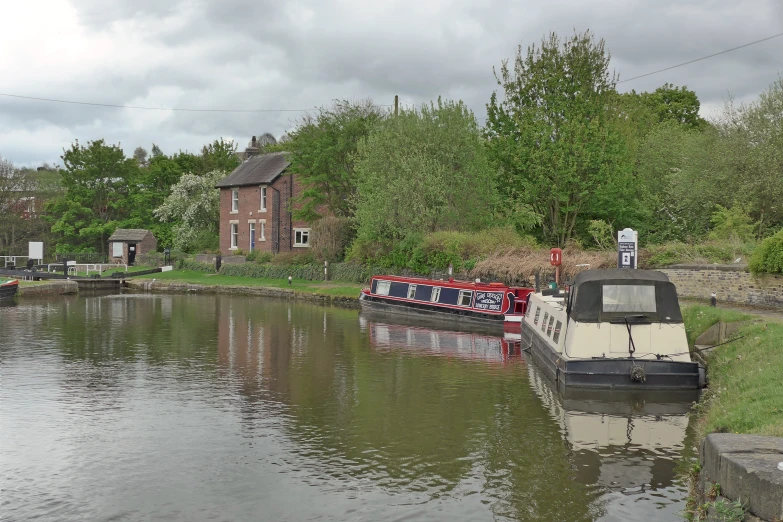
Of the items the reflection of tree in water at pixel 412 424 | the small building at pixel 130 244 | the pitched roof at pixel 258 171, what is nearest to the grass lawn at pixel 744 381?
the reflection of tree in water at pixel 412 424

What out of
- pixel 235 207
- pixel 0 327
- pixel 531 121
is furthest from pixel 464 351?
pixel 235 207

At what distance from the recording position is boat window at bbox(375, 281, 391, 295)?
32.8 meters

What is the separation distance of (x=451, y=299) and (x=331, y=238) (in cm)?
1478

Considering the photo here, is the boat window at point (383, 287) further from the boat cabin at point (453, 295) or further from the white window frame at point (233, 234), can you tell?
the white window frame at point (233, 234)

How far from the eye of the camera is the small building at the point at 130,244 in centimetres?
6022

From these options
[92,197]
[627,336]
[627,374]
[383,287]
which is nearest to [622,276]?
[627,336]

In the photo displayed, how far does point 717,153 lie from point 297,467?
25571mm

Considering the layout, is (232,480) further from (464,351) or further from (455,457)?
(464,351)

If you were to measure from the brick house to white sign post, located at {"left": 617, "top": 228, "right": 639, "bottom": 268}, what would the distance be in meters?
30.3

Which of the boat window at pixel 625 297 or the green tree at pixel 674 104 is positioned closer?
the boat window at pixel 625 297

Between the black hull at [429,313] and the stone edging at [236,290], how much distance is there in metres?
3.08

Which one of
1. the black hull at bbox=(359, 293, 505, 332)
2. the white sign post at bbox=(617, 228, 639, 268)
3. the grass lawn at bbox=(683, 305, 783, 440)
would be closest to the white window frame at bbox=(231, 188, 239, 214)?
the black hull at bbox=(359, 293, 505, 332)

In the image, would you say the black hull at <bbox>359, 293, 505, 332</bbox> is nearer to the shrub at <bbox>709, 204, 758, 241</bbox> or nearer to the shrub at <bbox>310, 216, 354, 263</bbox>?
the shrub at <bbox>709, 204, 758, 241</bbox>

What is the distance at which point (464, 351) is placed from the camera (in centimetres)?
2231
